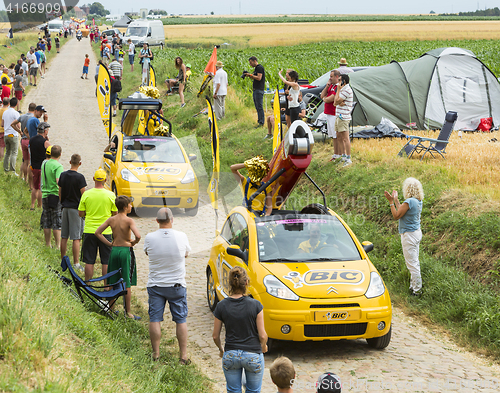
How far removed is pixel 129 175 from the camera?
41.8ft

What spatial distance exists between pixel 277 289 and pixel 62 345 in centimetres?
275

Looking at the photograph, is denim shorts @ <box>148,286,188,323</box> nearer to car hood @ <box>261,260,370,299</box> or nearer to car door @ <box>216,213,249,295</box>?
car door @ <box>216,213,249,295</box>

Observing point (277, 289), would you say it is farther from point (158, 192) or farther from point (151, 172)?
point (151, 172)

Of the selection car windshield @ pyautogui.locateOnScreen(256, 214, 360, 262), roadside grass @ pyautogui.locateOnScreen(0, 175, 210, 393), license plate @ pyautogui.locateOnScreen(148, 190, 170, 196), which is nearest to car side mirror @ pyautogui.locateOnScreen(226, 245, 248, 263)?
car windshield @ pyautogui.locateOnScreen(256, 214, 360, 262)

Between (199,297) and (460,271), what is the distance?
4293mm

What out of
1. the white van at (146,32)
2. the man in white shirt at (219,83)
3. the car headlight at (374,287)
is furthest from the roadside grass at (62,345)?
the white van at (146,32)

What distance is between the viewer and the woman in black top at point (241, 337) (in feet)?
15.9

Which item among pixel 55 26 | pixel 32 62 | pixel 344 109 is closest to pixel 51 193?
pixel 344 109

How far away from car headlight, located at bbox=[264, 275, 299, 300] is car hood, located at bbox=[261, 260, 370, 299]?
5 centimetres

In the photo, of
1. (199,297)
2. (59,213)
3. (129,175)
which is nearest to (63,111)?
(129,175)

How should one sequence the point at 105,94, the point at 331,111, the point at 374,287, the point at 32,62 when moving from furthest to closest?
1. the point at 32,62
2. the point at 105,94
3. the point at 331,111
4. the point at 374,287

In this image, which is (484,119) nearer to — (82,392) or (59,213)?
(59,213)

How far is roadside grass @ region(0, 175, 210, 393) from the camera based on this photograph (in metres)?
4.12

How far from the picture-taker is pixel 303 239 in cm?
751
